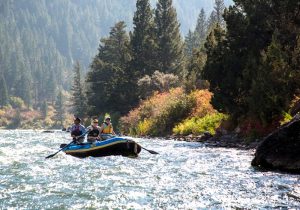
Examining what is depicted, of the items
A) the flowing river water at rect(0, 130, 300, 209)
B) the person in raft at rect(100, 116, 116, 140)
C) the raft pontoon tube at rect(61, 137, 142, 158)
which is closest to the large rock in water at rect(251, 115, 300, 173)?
the flowing river water at rect(0, 130, 300, 209)

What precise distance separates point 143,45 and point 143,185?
48477mm

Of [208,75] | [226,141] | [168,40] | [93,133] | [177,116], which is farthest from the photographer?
[168,40]

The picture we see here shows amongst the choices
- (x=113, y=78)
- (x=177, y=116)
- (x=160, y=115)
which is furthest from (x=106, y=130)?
(x=113, y=78)

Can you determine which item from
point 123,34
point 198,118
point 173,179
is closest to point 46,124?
point 123,34

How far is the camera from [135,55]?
5959 centimetres

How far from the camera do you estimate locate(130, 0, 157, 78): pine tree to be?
59.7 m

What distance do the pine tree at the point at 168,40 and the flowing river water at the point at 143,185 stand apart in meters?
45.2

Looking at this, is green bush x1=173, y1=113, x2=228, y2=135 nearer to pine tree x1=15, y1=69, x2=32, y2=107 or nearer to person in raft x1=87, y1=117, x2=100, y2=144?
person in raft x1=87, y1=117, x2=100, y2=144

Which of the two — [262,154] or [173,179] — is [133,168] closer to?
[173,179]

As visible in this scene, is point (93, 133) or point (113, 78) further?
point (113, 78)

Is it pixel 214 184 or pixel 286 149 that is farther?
pixel 286 149

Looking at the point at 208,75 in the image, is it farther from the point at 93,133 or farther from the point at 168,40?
the point at 168,40

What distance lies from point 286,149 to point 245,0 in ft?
52.7

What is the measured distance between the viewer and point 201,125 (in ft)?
112
